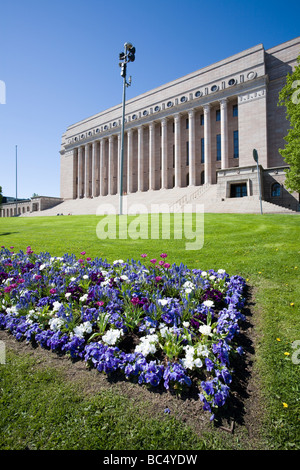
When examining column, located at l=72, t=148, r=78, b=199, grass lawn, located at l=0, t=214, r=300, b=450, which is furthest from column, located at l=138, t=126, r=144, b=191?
grass lawn, located at l=0, t=214, r=300, b=450

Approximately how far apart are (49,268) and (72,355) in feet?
10.7

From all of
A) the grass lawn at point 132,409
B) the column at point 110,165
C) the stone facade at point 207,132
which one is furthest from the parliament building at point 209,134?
the grass lawn at point 132,409

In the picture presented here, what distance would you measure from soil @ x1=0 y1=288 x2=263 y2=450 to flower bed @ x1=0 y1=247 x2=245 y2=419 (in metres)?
0.10

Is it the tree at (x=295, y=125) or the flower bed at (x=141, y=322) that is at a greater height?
the tree at (x=295, y=125)

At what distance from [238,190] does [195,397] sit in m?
31.1

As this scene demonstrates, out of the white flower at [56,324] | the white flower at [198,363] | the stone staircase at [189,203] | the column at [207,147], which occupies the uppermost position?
the column at [207,147]

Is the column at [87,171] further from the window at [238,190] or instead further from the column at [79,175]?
the window at [238,190]

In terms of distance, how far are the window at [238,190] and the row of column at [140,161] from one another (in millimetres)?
9161

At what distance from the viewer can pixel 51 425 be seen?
2.22m

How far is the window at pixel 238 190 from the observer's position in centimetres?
3009

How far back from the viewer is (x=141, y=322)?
3844mm

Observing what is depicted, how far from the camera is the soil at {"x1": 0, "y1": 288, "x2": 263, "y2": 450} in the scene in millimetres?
2217

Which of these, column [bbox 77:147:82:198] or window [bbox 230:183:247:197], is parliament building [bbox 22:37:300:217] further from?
column [bbox 77:147:82:198]
